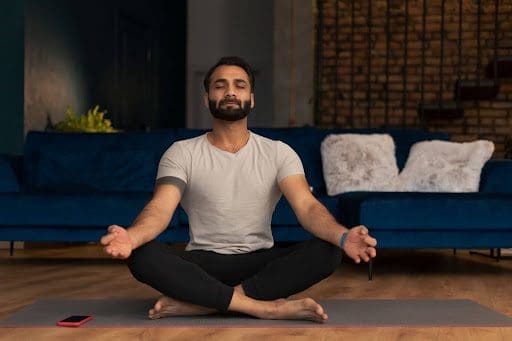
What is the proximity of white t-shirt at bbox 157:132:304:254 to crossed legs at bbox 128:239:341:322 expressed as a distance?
0.21ft

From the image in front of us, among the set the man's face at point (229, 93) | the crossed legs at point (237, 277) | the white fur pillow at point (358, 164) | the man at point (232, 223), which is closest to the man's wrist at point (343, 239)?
the man at point (232, 223)

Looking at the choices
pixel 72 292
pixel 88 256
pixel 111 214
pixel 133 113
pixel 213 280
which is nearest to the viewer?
pixel 213 280

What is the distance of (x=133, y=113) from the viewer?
9.72m

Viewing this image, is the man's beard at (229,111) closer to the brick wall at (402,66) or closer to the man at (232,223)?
the man at (232,223)

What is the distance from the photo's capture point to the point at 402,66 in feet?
30.1

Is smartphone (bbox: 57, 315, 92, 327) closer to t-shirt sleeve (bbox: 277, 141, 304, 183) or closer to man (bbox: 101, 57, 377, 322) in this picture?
man (bbox: 101, 57, 377, 322)

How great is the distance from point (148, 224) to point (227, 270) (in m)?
0.38

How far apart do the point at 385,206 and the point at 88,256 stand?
2173mm

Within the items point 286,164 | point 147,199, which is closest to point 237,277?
point 286,164

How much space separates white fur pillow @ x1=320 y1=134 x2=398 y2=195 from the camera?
533cm

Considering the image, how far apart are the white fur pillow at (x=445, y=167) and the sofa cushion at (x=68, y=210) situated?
57.7 inches

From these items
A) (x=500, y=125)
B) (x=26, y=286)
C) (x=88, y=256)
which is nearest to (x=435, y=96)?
(x=500, y=125)

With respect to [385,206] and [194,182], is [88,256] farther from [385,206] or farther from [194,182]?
[194,182]

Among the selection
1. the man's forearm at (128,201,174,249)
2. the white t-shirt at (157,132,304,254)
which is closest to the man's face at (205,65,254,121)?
the white t-shirt at (157,132,304,254)
